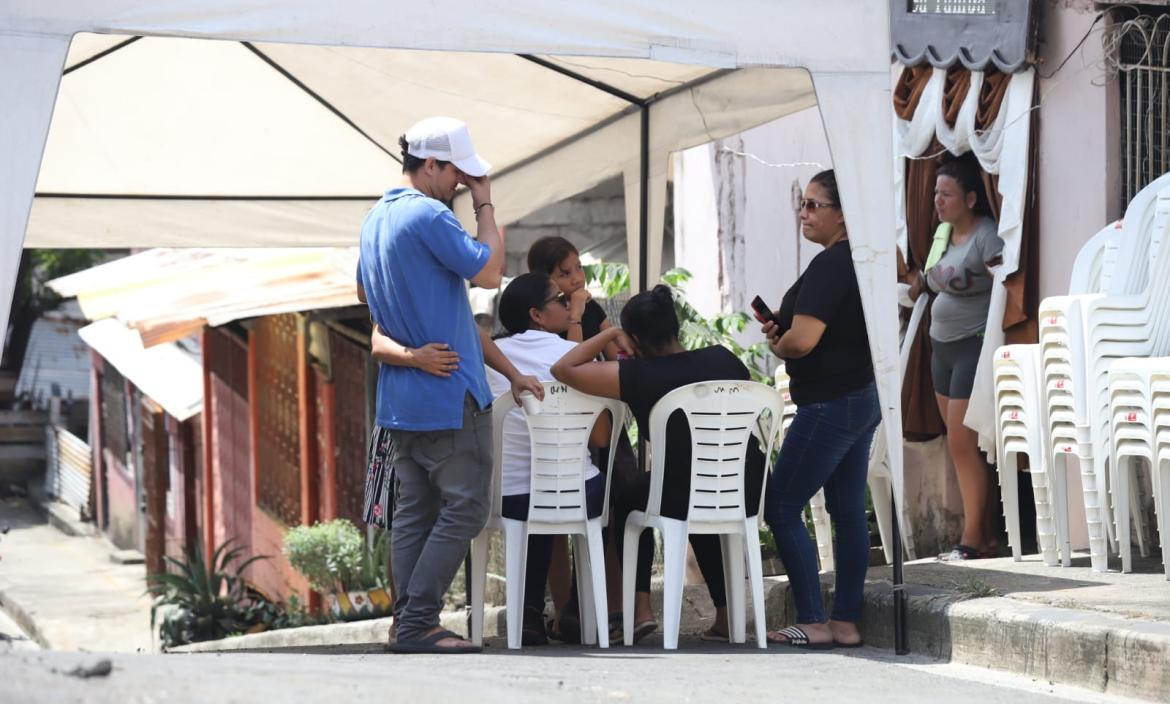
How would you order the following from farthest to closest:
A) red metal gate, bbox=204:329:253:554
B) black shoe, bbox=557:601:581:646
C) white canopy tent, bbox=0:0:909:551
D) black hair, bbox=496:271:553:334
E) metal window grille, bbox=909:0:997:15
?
red metal gate, bbox=204:329:253:554 → metal window grille, bbox=909:0:997:15 → black shoe, bbox=557:601:581:646 → black hair, bbox=496:271:553:334 → white canopy tent, bbox=0:0:909:551

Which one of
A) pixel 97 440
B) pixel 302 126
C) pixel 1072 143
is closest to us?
pixel 1072 143

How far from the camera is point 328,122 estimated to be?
9.04 m

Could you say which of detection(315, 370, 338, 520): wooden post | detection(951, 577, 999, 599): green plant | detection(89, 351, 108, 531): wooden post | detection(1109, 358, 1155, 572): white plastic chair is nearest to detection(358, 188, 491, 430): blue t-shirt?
detection(951, 577, 999, 599): green plant

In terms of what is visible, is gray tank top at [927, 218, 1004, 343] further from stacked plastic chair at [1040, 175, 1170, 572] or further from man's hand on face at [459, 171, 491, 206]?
man's hand on face at [459, 171, 491, 206]

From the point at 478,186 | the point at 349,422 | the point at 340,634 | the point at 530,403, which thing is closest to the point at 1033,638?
the point at 530,403

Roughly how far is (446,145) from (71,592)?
14.6 m

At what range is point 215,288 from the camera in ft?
43.4

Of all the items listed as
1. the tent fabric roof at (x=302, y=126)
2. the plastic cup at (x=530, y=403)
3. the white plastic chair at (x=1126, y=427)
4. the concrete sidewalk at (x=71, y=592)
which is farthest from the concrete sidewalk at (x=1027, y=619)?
the concrete sidewalk at (x=71, y=592)

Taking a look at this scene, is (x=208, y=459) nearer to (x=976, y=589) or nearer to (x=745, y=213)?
(x=745, y=213)

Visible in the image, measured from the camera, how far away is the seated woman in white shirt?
20.0ft

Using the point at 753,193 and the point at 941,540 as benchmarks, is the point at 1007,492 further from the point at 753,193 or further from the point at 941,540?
the point at 753,193

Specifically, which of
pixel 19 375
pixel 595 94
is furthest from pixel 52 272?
pixel 595 94

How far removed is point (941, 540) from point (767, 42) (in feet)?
12.5

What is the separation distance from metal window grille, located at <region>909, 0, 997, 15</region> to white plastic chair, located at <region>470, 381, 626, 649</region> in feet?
10.3
